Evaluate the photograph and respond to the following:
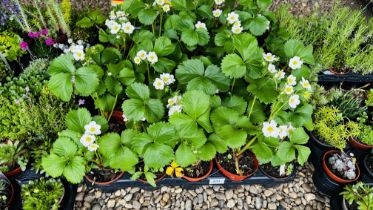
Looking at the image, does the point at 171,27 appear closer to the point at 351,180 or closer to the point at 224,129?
the point at 224,129

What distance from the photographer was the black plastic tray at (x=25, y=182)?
209 cm

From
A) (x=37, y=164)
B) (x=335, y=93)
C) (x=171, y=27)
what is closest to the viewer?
(x=37, y=164)

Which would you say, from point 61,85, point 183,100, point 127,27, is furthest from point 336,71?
point 61,85

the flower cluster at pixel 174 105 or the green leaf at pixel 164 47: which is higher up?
the green leaf at pixel 164 47

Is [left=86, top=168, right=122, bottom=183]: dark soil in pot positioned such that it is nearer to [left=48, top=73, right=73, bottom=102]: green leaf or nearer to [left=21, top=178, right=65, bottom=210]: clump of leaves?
[left=21, top=178, right=65, bottom=210]: clump of leaves

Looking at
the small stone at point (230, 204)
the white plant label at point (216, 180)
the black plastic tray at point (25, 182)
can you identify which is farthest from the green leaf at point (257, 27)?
the black plastic tray at point (25, 182)

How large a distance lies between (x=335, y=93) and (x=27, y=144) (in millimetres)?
2318

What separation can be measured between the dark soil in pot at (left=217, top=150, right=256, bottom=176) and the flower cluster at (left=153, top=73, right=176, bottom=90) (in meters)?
0.67

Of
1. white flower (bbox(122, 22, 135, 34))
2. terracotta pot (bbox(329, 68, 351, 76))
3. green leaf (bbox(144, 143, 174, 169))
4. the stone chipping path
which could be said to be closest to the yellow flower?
the stone chipping path

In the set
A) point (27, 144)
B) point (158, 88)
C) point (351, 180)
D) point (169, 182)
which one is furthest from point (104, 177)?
point (351, 180)

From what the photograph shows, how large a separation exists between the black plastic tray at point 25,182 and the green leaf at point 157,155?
0.72 metres

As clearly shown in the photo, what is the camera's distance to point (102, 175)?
215cm

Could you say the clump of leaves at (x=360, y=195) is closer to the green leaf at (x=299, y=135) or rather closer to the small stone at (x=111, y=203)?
the green leaf at (x=299, y=135)

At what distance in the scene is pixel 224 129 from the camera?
1.78 metres
